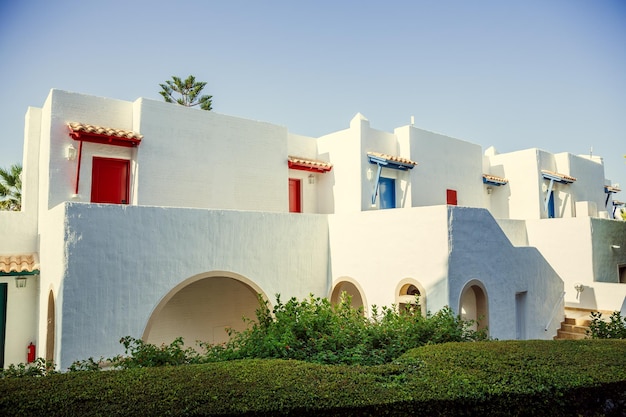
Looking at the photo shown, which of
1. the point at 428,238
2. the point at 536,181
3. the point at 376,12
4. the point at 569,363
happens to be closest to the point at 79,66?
the point at 376,12

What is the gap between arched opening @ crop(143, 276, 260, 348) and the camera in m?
12.5

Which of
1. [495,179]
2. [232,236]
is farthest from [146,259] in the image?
[495,179]

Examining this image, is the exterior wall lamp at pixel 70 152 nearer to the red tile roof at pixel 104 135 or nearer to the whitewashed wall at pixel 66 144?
the whitewashed wall at pixel 66 144

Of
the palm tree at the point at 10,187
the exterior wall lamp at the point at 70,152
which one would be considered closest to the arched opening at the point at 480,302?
the exterior wall lamp at the point at 70,152

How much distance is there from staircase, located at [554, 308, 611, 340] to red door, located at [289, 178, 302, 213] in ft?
31.6

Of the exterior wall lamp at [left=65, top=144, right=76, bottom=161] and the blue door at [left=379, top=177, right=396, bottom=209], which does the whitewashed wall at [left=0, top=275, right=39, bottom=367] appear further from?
the blue door at [left=379, top=177, right=396, bottom=209]

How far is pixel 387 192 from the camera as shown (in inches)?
622

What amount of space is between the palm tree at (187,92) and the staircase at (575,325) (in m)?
25.0

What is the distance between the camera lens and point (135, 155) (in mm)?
11781

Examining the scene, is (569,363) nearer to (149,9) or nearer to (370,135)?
(370,135)

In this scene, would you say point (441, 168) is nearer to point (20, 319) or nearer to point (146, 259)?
point (146, 259)

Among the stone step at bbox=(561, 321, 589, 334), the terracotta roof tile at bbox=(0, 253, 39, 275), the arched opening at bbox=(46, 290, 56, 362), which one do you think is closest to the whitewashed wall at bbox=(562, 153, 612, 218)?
the stone step at bbox=(561, 321, 589, 334)

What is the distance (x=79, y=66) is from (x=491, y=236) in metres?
12.4

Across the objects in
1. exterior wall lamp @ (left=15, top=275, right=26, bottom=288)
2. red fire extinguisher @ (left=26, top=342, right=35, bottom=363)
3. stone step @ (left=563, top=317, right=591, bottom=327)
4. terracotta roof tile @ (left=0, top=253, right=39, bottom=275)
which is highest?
terracotta roof tile @ (left=0, top=253, right=39, bottom=275)
